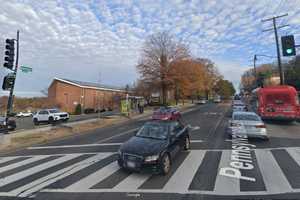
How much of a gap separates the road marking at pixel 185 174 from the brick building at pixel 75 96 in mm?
53450

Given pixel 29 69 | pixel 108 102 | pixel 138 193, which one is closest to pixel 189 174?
pixel 138 193

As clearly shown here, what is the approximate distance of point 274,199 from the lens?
5.21 meters

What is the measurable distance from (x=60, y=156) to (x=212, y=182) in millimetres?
6812

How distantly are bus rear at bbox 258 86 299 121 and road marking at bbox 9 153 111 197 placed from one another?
48.6 feet

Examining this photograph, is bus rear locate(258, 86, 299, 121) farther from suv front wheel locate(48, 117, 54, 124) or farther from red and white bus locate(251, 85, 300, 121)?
suv front wheel locate(48, 117, 54, 124)

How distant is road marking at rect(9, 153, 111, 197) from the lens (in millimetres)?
Result: 6129

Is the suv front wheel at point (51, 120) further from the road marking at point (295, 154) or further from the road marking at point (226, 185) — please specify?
the road marking at point (295, 154)

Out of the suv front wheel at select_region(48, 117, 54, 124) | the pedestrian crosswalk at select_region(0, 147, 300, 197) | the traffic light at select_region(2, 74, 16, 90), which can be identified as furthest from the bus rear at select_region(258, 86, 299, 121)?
the suv front wheel at select_region(48, 117, 54, 124)

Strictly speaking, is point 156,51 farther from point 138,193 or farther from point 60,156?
point 138,193

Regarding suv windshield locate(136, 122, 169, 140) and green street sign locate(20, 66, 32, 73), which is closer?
suv windshield locate(136, 122, 169, 140)

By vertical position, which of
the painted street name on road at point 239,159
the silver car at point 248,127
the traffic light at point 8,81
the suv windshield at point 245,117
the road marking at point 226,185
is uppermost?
the traffic light at point 8,81

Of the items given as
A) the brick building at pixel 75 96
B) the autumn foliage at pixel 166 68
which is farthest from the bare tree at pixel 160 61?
the brick building at pixel 75 96

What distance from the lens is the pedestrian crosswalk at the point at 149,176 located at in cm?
597

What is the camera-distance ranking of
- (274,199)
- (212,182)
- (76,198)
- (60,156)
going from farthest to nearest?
(60,156) < (212,182) < (76,198) < (274,199)
